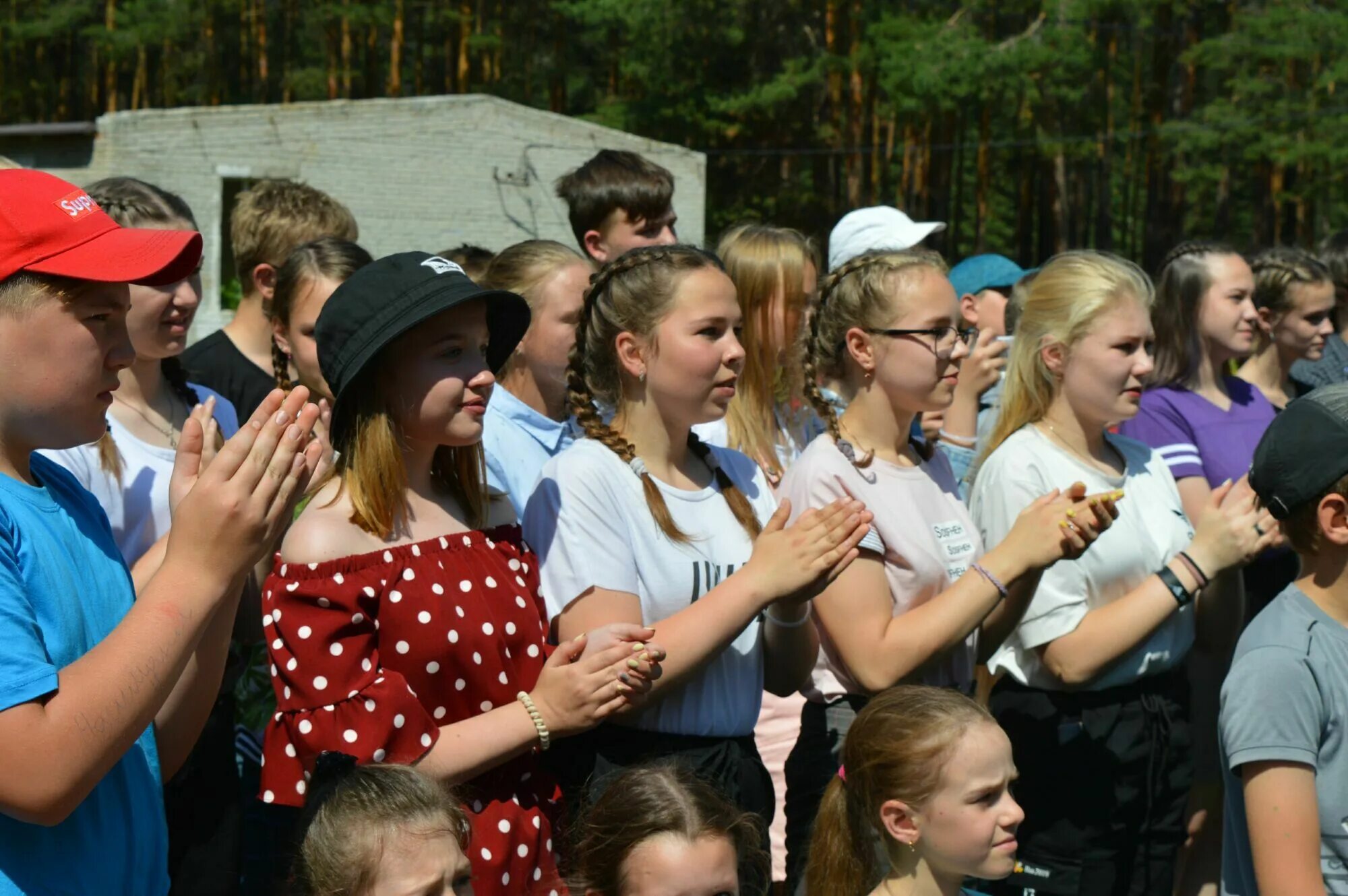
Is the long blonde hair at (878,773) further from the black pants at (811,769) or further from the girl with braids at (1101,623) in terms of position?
the girl with braids at (1101,623)

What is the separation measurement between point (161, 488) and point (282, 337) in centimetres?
88

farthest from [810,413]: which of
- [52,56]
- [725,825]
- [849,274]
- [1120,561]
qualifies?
[52,56]

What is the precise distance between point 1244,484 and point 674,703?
174cm

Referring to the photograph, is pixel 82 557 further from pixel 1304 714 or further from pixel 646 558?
pixel 1304 714

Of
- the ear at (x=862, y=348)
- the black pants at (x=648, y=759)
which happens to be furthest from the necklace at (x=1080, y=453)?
the black pants at (x=648, y=759)

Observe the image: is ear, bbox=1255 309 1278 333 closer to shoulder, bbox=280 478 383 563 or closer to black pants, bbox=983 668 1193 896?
black pants, bbox=983 668 1193 896

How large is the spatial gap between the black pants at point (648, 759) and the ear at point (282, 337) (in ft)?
5.56

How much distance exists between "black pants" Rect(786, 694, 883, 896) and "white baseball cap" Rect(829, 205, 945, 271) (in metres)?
2.25

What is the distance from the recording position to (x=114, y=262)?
2.01 meters

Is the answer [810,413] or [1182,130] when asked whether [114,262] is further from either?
[1182,130]

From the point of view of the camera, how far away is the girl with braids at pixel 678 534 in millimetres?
2982

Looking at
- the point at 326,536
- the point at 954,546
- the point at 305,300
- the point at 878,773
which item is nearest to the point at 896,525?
the point at 954,546

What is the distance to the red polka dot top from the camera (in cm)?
261

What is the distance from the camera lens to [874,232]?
5613 millimetres
